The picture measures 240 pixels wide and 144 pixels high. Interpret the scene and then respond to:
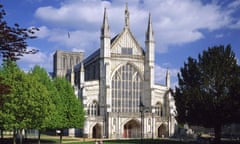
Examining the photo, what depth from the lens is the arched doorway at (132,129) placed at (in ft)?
249

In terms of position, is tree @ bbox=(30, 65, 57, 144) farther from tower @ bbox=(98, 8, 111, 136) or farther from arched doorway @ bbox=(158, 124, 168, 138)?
arched doorway @ bbox=(158, 124, 168, 138)

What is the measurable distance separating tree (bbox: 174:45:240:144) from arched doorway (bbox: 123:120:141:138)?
84.4 ft

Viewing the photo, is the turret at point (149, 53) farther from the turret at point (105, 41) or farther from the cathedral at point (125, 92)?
the turret at point (105, 41)

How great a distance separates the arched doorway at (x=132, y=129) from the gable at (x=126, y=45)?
1343cm

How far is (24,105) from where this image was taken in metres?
41.8

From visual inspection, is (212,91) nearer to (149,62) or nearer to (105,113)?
(105,113)

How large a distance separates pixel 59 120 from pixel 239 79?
23798 millimetres

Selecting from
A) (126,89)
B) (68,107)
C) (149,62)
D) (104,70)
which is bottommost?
(68,107)

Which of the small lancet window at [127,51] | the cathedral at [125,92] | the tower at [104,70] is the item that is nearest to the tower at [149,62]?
the cathedral at [125,92]

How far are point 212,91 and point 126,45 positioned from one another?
33566mm

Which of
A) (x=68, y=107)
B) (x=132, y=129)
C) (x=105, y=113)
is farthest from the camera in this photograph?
(x=132, y=129)

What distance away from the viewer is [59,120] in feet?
179

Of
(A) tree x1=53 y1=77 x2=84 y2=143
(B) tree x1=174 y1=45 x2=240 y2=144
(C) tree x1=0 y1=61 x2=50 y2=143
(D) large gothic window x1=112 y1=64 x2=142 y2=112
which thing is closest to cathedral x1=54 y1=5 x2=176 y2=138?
(D) large gothic window x1=112 y1=64 x2=142 y2=112

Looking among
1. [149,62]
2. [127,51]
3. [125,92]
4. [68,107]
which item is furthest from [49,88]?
[149,62]
